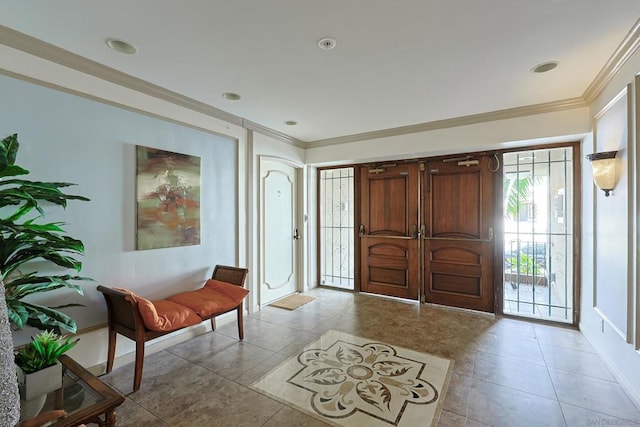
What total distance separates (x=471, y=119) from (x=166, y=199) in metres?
3.66

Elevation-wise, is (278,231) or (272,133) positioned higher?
(272,133)

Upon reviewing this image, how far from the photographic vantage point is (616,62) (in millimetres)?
2195

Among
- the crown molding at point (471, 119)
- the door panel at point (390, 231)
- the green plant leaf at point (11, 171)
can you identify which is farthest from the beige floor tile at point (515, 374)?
the green plant leaf at point (11, 171)

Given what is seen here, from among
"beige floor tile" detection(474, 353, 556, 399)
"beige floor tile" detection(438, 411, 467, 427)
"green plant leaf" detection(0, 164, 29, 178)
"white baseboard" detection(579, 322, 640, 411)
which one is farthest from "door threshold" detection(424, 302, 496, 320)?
"green plant leaf" detection(0, 164, 29, 178)

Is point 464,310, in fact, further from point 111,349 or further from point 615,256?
point 111,349

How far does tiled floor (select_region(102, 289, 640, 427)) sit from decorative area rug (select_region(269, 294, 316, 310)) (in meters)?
0.31

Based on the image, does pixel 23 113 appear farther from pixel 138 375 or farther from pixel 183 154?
pixel 138 375

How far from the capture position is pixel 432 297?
4191 millimetres

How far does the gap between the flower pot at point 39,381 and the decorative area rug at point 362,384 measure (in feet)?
4.13

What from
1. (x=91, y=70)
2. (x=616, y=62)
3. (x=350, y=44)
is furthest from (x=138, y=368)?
(x=616, y=62)

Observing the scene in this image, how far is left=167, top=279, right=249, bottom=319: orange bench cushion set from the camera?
2.61 metres

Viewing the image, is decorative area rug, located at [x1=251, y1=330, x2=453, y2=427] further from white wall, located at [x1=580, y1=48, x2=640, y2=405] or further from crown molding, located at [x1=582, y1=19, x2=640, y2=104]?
crown molding, located at [x1=582, y1=19, x2=640, y2=104]

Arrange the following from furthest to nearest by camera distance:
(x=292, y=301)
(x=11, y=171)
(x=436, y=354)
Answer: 1. (x=292, y=301)
2. (x=436, y=354)
3. (x=11, y=171)

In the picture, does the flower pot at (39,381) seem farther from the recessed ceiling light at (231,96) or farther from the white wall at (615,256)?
the white wall at (615,256)
